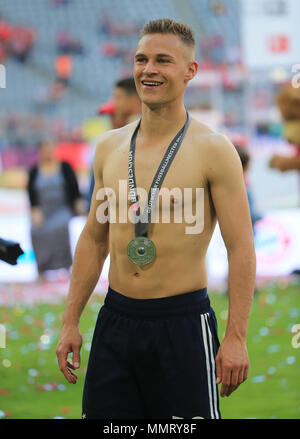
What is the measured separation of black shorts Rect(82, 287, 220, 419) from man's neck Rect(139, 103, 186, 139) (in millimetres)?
538

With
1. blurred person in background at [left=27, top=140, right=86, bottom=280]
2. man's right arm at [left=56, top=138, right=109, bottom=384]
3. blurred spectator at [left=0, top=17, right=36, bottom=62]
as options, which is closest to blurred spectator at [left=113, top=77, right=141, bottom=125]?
man's right arm at [left=56, top=138, right=109, bottom=384]

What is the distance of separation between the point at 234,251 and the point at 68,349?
26.2 inches

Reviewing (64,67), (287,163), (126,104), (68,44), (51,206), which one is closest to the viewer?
(126,104)

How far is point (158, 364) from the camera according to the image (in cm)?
229

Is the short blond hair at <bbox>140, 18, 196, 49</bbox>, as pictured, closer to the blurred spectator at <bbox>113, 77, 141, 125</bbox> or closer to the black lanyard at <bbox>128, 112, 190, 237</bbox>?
the black lanyard at <bbox>128, 112, 190, 237</bbox>

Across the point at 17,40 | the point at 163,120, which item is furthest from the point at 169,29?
the point at 17,40

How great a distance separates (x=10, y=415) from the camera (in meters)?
4.13

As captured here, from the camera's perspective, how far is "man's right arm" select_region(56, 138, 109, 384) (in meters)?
2.46

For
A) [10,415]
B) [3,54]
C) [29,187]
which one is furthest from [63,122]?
[10,415]

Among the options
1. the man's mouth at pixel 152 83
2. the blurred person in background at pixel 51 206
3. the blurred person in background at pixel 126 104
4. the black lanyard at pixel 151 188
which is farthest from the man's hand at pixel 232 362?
the blurred person in background at pixel 51 206

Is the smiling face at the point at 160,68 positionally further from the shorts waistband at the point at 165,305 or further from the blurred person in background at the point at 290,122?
the blurred person in background at the point at 290,122

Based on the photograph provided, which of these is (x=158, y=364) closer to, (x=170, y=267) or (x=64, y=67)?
(x=170, y=267)

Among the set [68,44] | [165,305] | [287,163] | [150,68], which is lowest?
[165,305]
